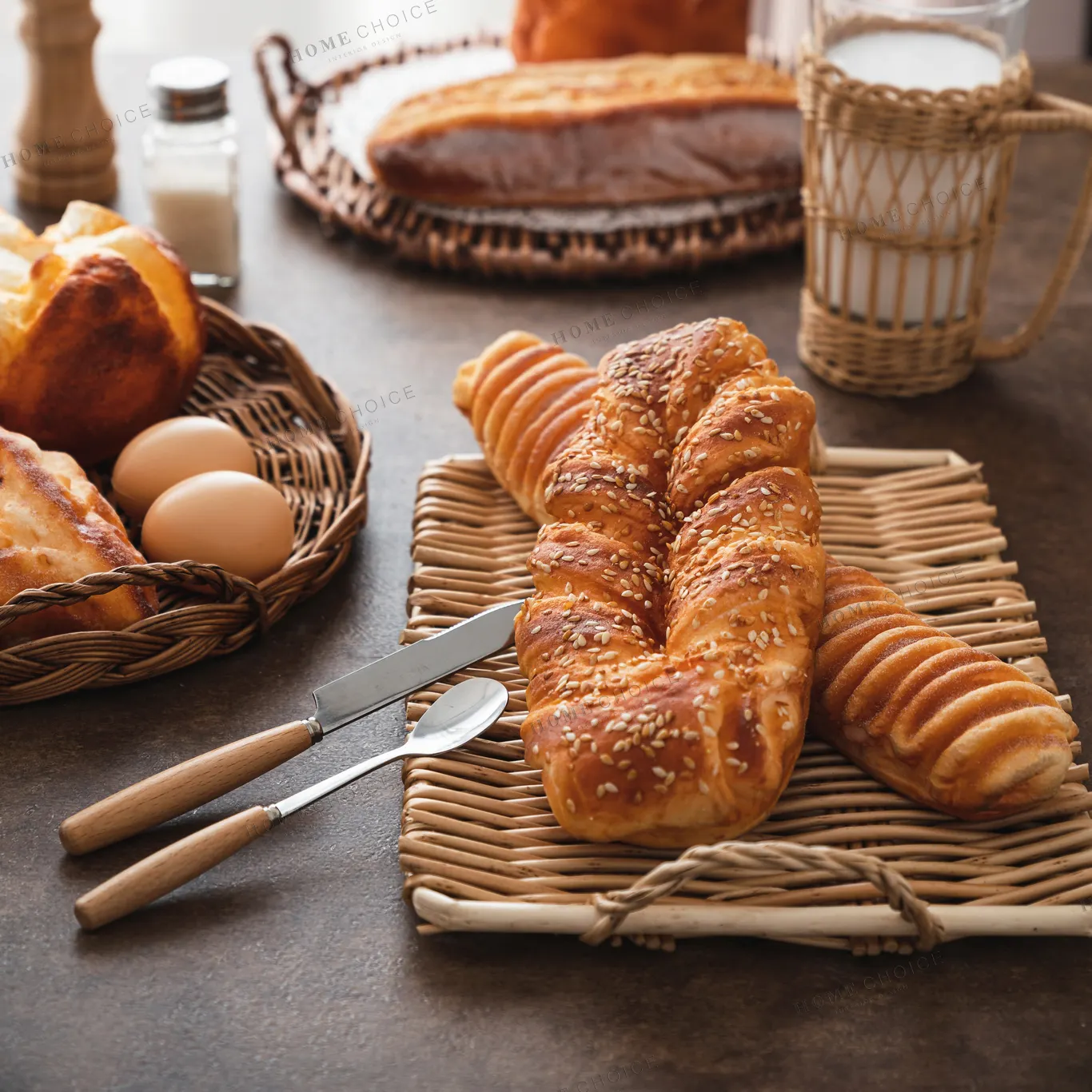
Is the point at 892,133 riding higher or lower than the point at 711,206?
higher

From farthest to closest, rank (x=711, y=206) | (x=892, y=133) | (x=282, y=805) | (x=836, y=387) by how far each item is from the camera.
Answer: (x=711, y=206) < (x=836, y=387) < (x=892, y=133) < (x=282, y=805)

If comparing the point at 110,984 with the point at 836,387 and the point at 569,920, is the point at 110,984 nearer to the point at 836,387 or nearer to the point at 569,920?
the point at 569,920

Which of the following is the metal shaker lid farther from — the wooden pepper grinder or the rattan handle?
the rattan handle

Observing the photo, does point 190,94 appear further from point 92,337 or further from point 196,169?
point 92,337

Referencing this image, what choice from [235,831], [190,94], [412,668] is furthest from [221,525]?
[190,94]

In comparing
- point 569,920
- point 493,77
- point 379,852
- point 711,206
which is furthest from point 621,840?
point 493,77

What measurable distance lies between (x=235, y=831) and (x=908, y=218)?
1.00m

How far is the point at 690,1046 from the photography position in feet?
2.95

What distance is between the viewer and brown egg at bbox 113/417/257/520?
1.29 m

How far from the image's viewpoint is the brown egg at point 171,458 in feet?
4.25

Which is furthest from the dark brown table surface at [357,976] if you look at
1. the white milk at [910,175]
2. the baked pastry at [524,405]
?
the white milk at [910,175]

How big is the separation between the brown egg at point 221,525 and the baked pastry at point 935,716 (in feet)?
1.66

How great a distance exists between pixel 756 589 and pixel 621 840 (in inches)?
8.4

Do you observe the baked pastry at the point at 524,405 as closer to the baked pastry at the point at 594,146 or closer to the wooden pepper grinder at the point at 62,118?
the baked pastry at the point at 594,146
